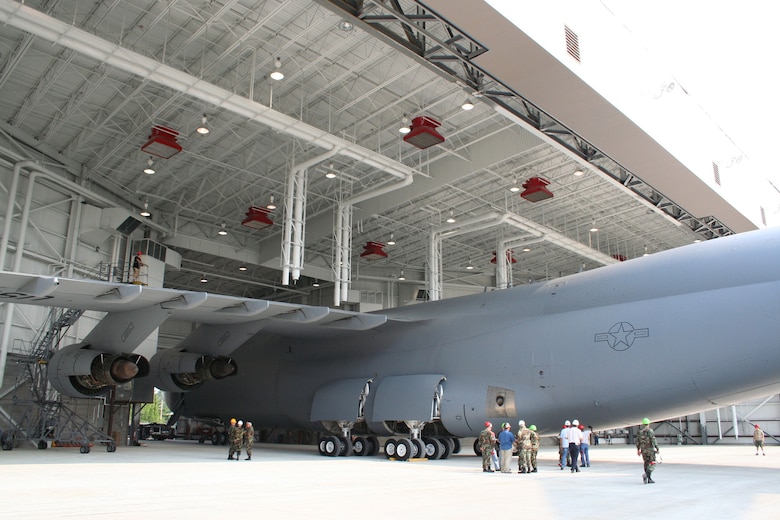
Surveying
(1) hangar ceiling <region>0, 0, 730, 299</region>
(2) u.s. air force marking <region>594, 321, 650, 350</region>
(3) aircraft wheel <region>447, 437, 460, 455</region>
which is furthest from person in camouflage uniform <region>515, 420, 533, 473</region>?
(1) hangar ceiling <region>0, 0, 730, 299</region>

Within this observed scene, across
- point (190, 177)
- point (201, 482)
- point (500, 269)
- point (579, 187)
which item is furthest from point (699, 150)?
point (190, 177)

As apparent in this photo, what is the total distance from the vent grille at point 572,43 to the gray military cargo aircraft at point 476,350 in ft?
16.1

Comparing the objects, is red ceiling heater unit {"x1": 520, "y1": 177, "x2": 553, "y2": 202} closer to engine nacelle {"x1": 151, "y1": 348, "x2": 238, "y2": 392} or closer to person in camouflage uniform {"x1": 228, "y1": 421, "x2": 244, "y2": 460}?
engine nacelle {"x1": 151, "y1": 348, "x2": 238, "y2": 392}

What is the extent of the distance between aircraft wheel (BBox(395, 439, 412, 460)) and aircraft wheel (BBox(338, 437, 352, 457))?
2.13 m

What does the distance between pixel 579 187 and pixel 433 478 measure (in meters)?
17.6

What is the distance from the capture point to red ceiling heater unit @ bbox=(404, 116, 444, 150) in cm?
1761

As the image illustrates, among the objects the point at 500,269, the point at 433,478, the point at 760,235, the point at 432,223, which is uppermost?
the point at 432,223

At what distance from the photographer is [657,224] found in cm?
3059

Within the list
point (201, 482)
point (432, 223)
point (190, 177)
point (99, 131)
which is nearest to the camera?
point (201, 482)

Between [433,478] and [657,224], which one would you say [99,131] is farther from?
[657,224]

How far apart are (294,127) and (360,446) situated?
917 cm

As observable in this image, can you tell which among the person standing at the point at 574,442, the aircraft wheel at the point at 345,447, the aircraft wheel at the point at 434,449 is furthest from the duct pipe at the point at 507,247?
the person standing at the point at 574,442

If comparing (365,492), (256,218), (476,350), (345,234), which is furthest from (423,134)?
(365,492)

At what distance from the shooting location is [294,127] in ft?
58.1
